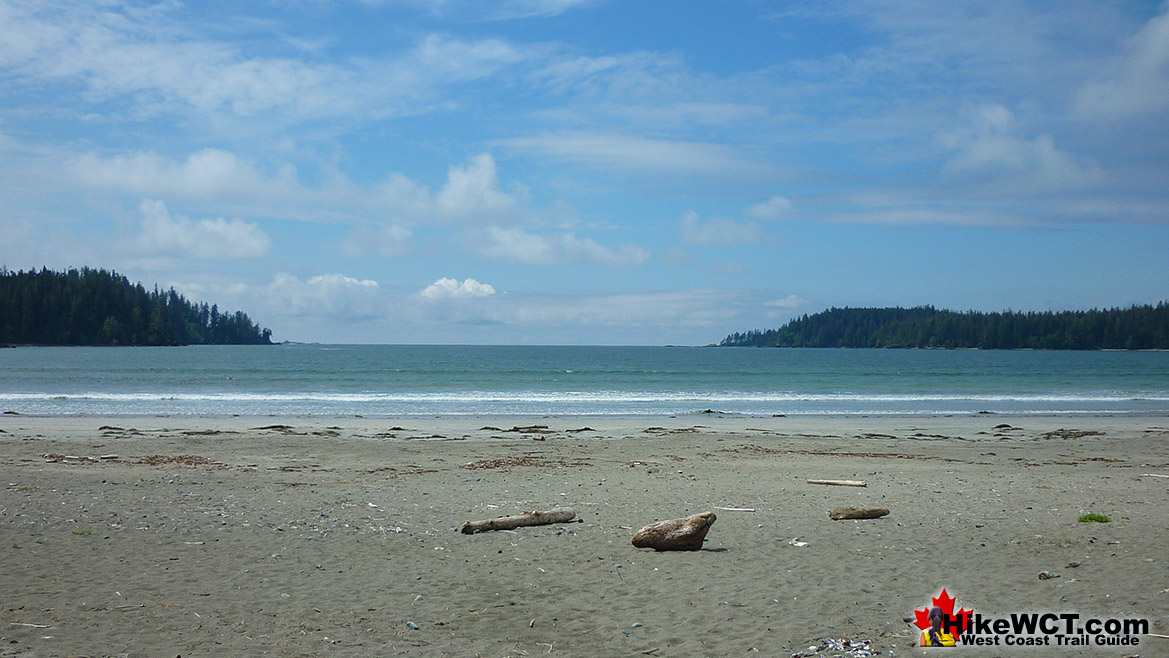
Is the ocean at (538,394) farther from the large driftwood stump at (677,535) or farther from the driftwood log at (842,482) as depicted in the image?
the large driftwood stump at (677,535)

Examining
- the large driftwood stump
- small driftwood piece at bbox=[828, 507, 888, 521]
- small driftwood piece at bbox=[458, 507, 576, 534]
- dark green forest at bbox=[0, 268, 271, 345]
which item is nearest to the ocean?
small driftwood piece at bbox=[458, 507, 576, 534]

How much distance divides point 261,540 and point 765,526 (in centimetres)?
554

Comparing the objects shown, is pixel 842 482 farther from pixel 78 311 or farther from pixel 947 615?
pixel 78 311

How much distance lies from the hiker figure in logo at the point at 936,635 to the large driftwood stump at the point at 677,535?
8.14 feet

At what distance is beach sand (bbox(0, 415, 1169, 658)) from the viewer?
527cm

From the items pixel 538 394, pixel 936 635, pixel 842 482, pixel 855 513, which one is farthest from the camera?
pixel 538 394

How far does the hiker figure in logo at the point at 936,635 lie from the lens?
5086 millimetres

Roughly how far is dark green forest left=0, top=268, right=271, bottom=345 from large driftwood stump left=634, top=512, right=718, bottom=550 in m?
137

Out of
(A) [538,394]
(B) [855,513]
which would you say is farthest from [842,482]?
(A) [538,394]

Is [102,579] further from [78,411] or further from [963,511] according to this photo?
[78,411]

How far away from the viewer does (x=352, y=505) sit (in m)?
9.67

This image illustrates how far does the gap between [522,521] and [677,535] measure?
191cm

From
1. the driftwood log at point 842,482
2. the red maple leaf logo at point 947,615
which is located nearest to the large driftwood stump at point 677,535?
the red maple leaf logo at point 947,615

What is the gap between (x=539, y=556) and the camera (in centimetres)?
729
